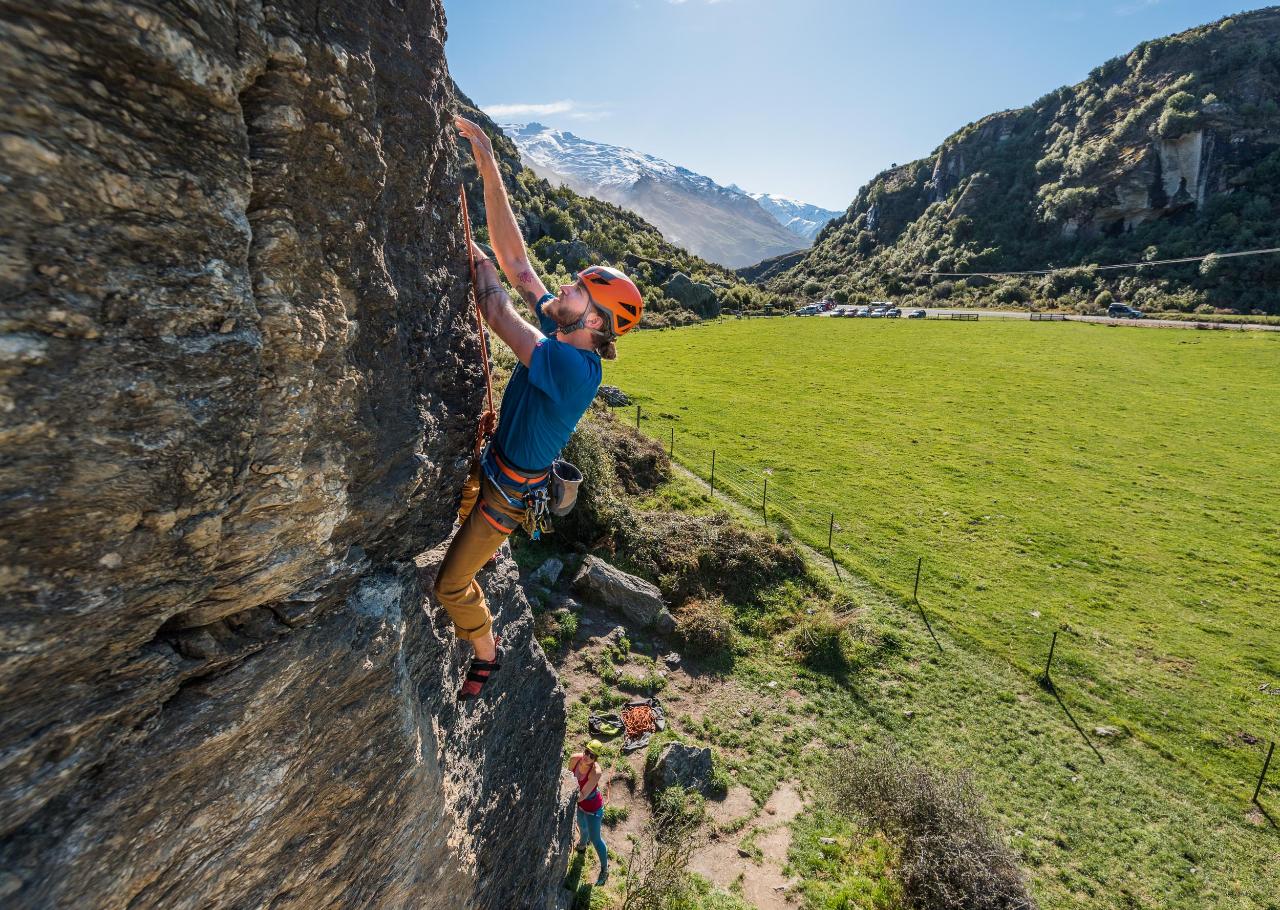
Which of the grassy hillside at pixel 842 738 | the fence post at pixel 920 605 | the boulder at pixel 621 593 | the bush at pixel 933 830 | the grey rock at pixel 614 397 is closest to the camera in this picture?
the bush at pixel 933 830

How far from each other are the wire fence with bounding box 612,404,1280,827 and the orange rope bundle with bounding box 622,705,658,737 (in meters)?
9.14

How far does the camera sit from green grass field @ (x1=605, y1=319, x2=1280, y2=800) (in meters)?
16.3

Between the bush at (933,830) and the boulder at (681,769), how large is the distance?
8.06 ft

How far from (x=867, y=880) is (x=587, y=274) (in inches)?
451

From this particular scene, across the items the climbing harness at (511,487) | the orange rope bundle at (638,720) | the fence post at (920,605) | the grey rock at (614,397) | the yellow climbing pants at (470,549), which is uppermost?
the climbing harness at (511,487)

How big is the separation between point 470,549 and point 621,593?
12653 mm

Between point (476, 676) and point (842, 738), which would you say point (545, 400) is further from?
point (842, 738)

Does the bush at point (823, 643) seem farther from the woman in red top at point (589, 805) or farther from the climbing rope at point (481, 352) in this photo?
the climbing rope at point (481, 352)

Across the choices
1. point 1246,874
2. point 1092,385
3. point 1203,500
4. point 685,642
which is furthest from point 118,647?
point 1092,385

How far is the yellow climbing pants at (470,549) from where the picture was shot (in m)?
4.16

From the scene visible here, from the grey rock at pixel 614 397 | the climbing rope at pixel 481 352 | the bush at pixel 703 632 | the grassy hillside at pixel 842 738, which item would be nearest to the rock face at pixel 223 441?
the climbing rope at pixel 481 352

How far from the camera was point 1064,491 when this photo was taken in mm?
27594

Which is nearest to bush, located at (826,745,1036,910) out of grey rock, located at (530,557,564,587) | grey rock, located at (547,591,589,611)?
grey rock, located at (547,591,589,611)

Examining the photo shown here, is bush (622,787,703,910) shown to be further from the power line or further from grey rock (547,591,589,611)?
the power line
